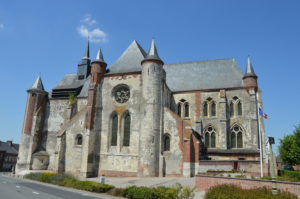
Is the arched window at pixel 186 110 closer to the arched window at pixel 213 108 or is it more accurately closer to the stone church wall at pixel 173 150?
the arched window at pixel 213 108

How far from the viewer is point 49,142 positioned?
35.9 meters

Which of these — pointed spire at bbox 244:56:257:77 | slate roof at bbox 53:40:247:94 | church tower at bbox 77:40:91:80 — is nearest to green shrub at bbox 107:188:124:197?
slate roof at bbox 53:40:247:94

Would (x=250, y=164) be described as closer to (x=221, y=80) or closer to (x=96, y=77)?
(x=221, y=80)

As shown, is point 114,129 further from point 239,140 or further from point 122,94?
point 239,140

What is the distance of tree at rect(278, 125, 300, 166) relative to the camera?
30.8 metres

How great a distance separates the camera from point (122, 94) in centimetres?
2875

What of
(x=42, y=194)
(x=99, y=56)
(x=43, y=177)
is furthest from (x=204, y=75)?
(x=42, y=194)

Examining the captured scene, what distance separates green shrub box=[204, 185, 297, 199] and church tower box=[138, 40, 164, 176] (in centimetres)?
1174

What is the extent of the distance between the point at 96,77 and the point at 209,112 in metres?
15.3

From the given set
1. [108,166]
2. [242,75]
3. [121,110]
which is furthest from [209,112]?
[108,166]

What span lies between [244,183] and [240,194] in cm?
337

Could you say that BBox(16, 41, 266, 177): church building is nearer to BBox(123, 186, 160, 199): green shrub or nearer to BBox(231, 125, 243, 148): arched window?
BBox(231, 125, 243, 148): arched window

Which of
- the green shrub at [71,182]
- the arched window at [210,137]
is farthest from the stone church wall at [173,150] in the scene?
the green shrub at [71,182]

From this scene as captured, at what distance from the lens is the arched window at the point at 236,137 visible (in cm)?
2938
